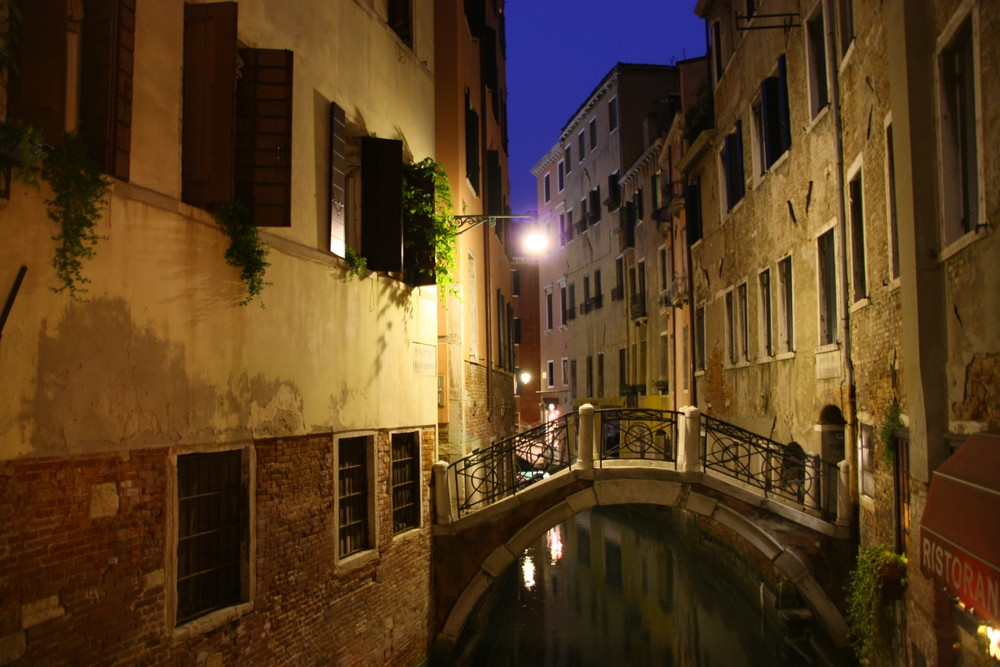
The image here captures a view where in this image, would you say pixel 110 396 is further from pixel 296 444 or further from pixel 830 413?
pixel 830 413

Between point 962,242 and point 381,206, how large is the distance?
18.1ft

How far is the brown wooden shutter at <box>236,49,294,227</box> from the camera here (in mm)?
7090

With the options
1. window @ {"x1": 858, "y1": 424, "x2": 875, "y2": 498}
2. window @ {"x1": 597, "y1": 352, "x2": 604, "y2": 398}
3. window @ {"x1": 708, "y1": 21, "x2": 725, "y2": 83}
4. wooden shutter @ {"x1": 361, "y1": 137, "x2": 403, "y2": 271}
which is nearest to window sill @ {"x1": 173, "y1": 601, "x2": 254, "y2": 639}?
wooden shutter @ {"x1": 361, "y1": 137, "x2": 403, "y2": 271}

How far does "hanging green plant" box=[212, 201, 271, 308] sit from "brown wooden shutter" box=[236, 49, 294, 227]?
0.38ft

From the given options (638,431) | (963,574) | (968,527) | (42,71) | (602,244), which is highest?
(602,244)

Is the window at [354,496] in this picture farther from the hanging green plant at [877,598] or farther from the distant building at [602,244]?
the distant building at [602,244]

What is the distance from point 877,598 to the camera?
28.3ft

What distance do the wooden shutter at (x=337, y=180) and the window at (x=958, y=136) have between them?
5118mm

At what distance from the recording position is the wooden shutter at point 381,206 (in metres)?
9.71

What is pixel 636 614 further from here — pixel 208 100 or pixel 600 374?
pixel 600 374

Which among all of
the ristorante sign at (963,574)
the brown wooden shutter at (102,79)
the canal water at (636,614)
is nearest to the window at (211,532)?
the brown wooden shutter at (102,79)

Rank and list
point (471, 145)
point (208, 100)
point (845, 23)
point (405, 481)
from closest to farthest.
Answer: point (208, 100)
point (845, 23)
point (405, 481)
point (471, 145)

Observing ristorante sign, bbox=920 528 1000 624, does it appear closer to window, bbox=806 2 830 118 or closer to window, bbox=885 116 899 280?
window, bbox=885 116 899 280

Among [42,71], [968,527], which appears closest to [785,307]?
[968,527]
